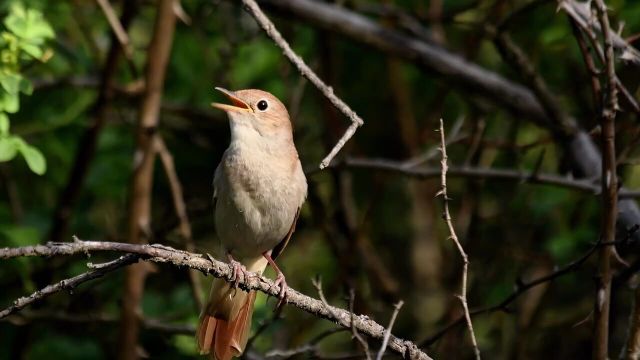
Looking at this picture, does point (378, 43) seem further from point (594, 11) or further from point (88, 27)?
point (88, 27)

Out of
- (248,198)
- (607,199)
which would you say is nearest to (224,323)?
(248,198)

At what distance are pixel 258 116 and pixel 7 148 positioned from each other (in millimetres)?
1404

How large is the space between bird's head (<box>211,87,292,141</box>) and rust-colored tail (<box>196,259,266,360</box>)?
28.8 inches

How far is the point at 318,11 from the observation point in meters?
5.55

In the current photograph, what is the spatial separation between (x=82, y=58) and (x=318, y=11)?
4.44 feet

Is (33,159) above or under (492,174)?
above

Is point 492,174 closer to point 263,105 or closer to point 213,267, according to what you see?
point 263,105

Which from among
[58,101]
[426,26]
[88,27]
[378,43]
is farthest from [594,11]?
[88,27]

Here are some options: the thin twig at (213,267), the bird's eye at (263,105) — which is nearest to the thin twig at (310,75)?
the thin twig at (213,267)

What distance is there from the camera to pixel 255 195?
183 inches

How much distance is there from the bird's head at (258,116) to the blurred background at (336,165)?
1.75ft

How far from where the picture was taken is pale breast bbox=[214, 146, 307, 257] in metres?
4.63

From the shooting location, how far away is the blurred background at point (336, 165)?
5312mm

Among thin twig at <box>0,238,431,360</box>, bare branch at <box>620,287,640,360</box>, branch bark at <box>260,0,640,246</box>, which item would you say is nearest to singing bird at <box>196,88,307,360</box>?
thin twig at <box>0,238,431,360</box>
